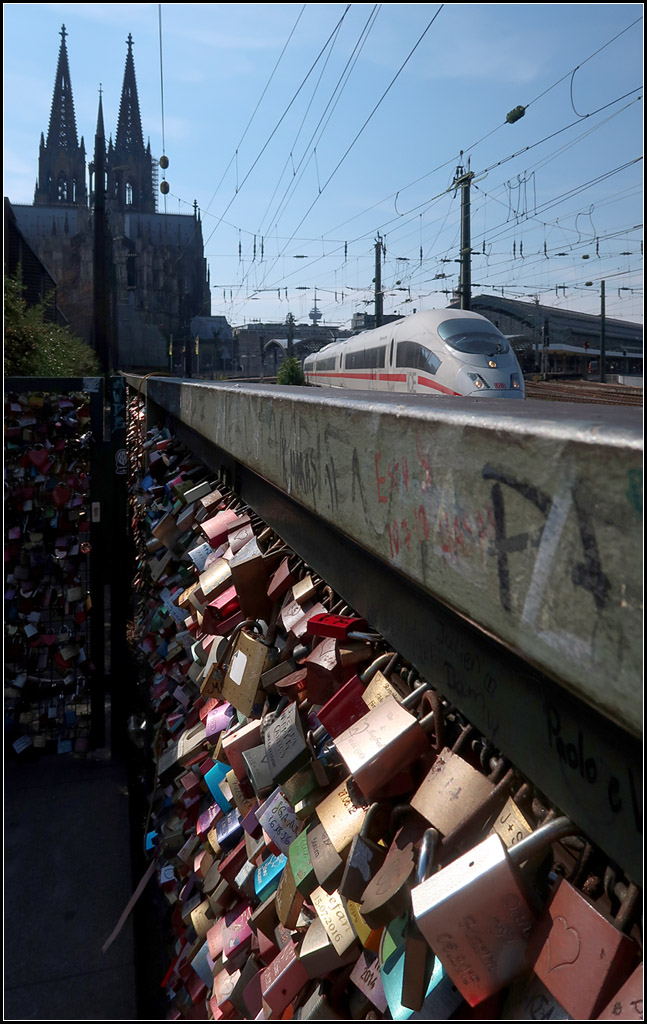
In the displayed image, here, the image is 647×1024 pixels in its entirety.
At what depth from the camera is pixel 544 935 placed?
81 centimetres

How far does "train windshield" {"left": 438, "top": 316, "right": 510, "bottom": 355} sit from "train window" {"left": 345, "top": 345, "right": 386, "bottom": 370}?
350 centimetres

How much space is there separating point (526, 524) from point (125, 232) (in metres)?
88.5

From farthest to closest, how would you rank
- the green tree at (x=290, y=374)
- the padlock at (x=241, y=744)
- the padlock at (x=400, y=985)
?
the green tree at (x=290, y=374)
the padlock at (x=241, y=744)
the padlock at (x=400, y=985)

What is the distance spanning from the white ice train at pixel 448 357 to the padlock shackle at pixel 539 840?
14701 mm

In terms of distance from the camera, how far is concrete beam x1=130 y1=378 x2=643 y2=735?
47cm

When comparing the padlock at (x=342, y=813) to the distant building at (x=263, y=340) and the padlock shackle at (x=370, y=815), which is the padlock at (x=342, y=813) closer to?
the padlock shackle at (x=370, y=815)

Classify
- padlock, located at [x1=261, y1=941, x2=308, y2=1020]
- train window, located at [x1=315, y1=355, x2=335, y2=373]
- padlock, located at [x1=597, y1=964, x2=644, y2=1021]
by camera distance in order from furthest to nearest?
train window, located at [x1=315, y1=355, x2=335, y2=373]
padlock, located at [x1=261, y1=941, x2=308, y2=1020]
padlock, located at [x1=597, y1=964, x2=644, y2=1021]

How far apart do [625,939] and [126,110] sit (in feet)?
344

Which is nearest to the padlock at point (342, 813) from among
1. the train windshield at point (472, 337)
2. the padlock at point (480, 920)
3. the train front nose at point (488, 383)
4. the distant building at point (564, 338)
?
the padlock at point (480, 920)

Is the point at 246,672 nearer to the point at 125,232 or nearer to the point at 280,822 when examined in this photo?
the point at 280,822

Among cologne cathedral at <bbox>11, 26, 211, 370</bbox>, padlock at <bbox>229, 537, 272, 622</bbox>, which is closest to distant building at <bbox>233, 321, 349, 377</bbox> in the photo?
cologne cathedral at <bbox>11, 26, 211, 370</bbox>

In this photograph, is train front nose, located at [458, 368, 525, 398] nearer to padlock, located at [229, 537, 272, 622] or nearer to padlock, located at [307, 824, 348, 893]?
padlock, located at [229, 537, 272, 622]

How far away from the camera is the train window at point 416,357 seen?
17.0 metres

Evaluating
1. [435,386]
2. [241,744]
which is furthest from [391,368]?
[241,744]
